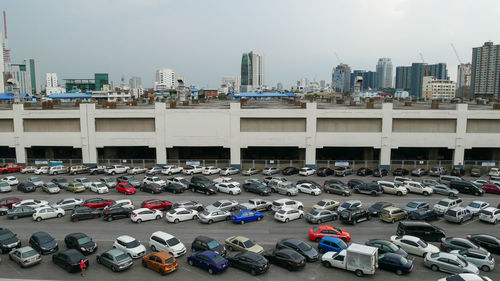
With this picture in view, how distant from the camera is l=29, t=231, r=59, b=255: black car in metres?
21.5

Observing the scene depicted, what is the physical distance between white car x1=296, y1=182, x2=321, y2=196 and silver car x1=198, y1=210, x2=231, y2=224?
10.6m

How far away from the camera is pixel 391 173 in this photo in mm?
45562

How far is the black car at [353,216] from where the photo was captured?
88.0 feet

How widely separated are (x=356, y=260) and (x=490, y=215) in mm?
15109

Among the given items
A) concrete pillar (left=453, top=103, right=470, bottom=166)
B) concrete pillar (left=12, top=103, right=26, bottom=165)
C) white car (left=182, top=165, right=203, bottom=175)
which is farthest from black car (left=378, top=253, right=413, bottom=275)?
concrete pillar (left=12, top=103, right=26, bottom=165)

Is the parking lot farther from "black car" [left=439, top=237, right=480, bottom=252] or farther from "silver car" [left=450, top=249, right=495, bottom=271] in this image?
"black car" [left=439, top=237, right=480, bottom=252]

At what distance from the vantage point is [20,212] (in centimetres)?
2830

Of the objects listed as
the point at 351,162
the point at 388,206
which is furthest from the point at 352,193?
the point at 351,162

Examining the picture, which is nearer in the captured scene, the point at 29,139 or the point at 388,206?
the point at 388,206

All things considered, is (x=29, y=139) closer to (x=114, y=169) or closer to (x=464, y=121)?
(x=114, y=169)

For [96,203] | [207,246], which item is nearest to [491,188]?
[207,246]

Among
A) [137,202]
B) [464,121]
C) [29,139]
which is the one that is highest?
[464,121]

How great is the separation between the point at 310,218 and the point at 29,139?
134 ft

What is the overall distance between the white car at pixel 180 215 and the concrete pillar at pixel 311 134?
2229cm
